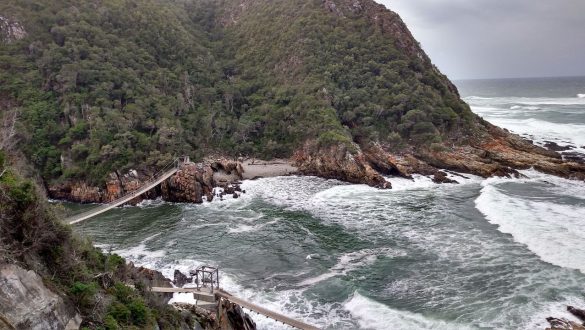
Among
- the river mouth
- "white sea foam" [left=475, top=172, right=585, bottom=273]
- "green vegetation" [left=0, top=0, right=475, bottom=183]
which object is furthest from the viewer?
"green vegetation" [left=0, top=0, right=475, bottom=183]

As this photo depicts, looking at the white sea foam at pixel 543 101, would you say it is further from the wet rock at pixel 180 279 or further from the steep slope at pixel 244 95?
the wet rock at pixel 180 279

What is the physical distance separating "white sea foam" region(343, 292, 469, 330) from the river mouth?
0.04m

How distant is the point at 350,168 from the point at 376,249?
14.9m

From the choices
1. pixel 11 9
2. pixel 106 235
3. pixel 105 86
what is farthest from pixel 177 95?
pixel 106 235

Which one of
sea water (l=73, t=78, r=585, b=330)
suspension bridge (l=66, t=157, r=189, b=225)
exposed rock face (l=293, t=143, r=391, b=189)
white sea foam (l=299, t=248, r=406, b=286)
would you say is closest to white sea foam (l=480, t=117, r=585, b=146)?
sea water (l=73, t=78, r=585, b=330)

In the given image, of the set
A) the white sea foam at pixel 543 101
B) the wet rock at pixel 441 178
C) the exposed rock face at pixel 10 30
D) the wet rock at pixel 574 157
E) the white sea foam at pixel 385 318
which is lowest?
the white sea foam at pixel 385 318

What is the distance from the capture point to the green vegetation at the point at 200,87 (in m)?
38.1

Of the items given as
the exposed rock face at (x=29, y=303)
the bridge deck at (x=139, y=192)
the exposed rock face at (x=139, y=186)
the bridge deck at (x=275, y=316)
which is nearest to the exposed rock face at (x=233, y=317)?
the bridge deck at (x=275, y=316)

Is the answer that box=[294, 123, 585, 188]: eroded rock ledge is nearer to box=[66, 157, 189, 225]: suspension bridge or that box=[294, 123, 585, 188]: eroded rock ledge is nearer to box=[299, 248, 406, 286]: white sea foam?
box=[66, 157, 189, 225]: suspension bridge

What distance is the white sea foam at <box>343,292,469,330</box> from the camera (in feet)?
51.1

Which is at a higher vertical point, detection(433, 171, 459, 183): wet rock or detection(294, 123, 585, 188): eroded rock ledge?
detection(294, 123, 585, 188): eroded rock ledge

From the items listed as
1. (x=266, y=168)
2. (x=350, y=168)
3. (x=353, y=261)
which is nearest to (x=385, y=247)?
(x=353, y=261)

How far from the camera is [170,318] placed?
12500 millimetres

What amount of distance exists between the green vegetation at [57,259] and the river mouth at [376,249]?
263 inches
